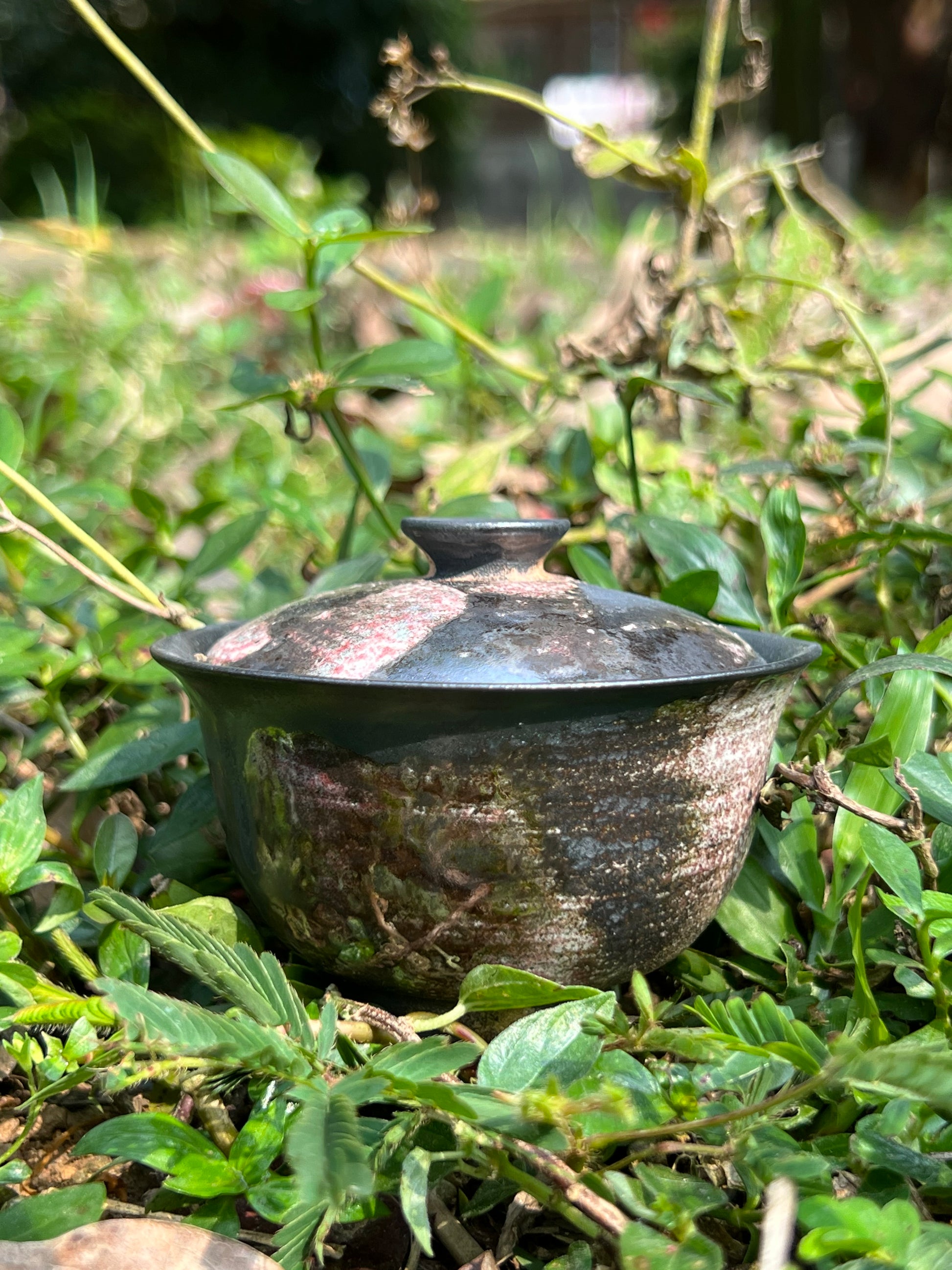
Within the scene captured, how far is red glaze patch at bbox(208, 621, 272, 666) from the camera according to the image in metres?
1.21

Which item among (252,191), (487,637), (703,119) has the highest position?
(703,119)

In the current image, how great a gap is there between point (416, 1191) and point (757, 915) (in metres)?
0.61

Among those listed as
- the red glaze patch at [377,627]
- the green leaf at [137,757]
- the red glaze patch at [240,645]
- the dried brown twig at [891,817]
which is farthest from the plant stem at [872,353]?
the green leaf at [137,757]

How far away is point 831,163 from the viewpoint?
1386 cm

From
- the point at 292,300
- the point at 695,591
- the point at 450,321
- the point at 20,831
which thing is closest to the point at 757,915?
the point at 695,591

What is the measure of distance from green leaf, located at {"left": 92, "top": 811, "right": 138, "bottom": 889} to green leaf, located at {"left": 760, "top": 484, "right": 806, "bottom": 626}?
2.91 feet

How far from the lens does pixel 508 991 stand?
1022 mm

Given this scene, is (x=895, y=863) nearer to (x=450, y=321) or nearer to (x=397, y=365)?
(x=397, y=365)

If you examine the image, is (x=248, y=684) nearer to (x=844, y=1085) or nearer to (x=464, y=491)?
(x=844, y=1085)

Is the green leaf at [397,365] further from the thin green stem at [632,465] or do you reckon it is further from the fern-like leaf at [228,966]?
the fern-like leaf at [228,966]

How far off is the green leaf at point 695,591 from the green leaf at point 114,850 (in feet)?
2.40

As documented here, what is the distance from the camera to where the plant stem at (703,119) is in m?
2.01

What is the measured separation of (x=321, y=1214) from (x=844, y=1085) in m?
0.47

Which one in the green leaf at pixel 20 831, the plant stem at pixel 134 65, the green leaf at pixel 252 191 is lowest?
the green leaf at pixel 20 831
